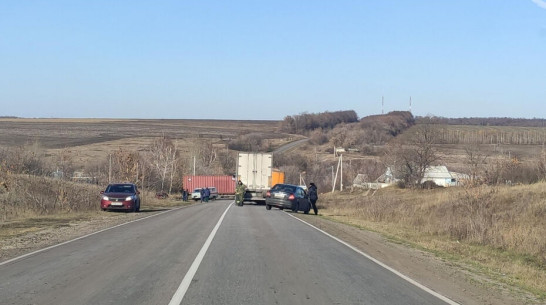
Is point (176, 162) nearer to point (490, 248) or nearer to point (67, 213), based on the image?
point (67, 213)

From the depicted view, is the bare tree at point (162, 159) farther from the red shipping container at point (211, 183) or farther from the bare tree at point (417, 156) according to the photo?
the bare tree at point (417, 156)

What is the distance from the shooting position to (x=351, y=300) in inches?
341

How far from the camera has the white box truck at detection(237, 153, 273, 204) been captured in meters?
45.3

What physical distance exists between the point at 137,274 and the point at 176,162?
73.6m

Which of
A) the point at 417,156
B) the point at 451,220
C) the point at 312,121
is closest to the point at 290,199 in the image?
the point at 451,220

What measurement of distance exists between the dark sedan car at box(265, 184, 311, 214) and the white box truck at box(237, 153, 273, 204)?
11129 mm

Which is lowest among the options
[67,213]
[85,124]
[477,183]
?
[67,213]

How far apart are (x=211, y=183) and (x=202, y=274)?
7021 cm

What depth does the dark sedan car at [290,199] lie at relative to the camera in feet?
109

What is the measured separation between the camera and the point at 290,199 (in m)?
33.2

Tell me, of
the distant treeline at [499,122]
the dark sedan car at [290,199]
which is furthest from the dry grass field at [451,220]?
the distant treeline at [499,122]

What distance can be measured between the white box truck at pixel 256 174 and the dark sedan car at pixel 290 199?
11129 mm

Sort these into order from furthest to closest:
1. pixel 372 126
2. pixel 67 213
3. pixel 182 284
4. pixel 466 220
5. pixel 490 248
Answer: pixel 372 126, pixel 67 213, pixel 466 220, pixel 490 248, pixel 182 284

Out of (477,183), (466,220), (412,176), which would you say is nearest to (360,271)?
(466,220)
